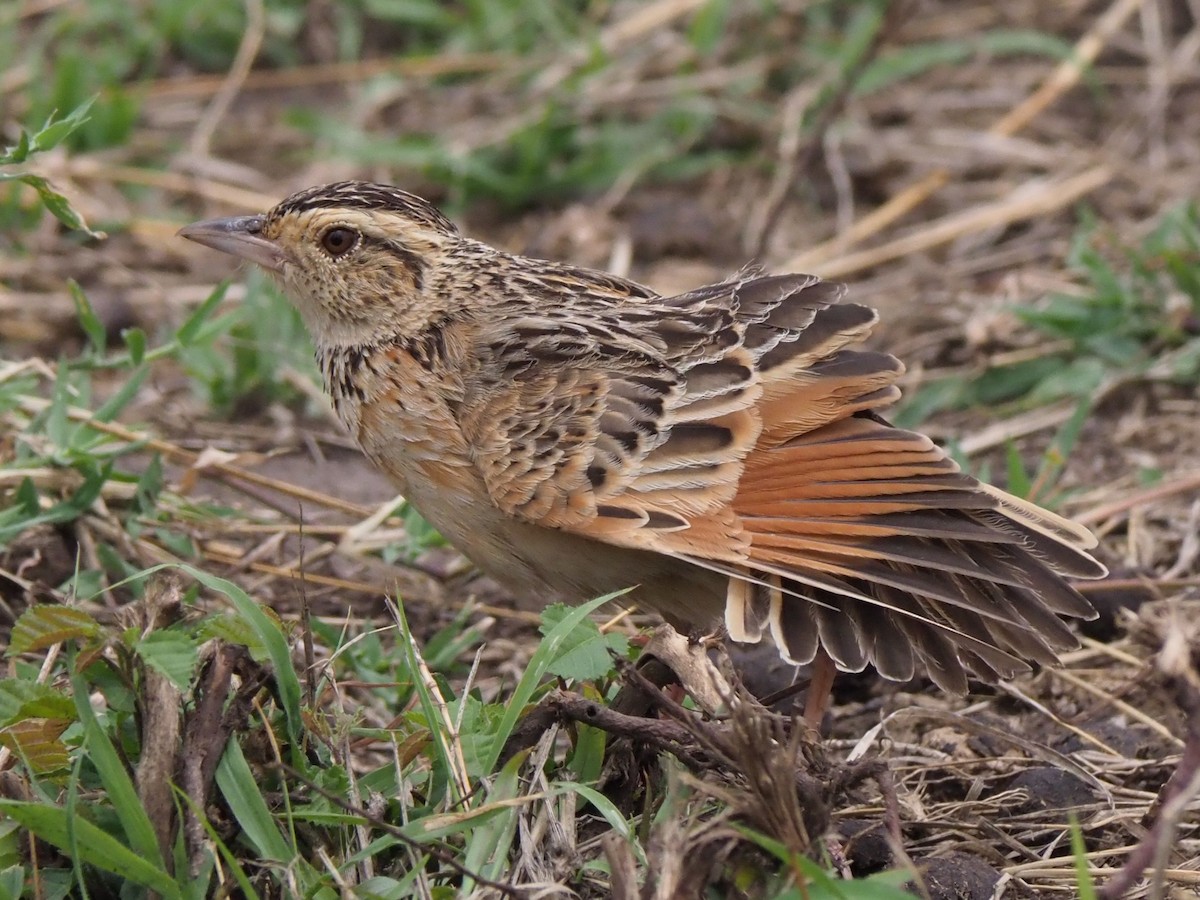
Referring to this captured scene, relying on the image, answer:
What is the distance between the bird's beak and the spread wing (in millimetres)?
876

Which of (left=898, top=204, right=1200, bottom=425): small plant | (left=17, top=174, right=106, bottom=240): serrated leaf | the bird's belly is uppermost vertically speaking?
(left=898, top=204, right=1200, bottom=425): small plant

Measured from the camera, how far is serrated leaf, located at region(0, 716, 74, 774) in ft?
11.8

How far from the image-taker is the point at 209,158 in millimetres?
8453

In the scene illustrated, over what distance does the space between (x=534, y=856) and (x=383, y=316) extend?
194 cm

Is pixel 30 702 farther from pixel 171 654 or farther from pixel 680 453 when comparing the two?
pixel 680 453

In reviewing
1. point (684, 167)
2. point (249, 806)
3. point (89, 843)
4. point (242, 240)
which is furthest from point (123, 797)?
point (684, 167)

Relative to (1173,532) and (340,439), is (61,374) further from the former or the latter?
(1173,532)

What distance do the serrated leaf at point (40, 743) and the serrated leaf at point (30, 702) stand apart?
3 cm

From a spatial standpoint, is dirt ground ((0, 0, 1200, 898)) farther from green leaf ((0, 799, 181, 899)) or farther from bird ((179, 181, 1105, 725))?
green leaf ((0, 799, 181, 899))

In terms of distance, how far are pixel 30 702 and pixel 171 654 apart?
0.38 meters

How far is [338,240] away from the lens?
4984 mm

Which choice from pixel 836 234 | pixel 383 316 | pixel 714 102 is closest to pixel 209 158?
pixel 714 102

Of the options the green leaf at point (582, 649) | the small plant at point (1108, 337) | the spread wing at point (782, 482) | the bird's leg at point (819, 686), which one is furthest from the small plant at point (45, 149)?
the small plant at point (1108, 337)

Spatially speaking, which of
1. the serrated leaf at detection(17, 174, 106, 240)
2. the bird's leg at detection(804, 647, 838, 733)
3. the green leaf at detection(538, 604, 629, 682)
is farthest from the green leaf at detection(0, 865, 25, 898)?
the bird's leg at detection(804, 647, 838, 733)
